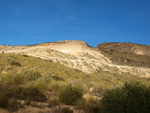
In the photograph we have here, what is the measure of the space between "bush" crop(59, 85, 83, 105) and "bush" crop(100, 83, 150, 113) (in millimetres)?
3144

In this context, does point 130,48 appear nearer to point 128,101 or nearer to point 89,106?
point 89,106

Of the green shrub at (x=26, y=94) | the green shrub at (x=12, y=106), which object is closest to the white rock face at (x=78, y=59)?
the green shrub at (x=26, y=94)

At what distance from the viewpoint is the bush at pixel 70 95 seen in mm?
10711

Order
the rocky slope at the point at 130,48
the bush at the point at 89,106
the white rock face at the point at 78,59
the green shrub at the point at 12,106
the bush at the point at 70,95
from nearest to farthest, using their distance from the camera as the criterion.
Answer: the green shrub at the point at 12,106 < the bush at the point at 89,106 < the bush at the point at 70,95 < the white rock face at the point at 78,59 < the rocky slope at the point at 130,48

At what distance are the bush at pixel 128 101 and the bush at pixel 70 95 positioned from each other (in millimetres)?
3144

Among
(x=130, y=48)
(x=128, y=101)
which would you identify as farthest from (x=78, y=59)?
(x=130, y=48)

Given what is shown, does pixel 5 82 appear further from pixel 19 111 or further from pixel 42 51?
pixel 42 51

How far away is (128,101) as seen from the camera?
744 centimetres

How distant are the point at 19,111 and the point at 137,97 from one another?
19.7ft

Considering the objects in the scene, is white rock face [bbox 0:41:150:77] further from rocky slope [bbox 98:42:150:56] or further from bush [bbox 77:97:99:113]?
rocky slope [bbox 98:42:150:56]

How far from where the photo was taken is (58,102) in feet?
34.0

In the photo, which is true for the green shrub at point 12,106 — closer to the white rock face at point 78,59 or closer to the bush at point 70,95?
the bush at point 70,95

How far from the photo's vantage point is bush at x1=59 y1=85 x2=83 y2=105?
1071 cm

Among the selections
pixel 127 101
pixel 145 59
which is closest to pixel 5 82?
pixel 127 101
